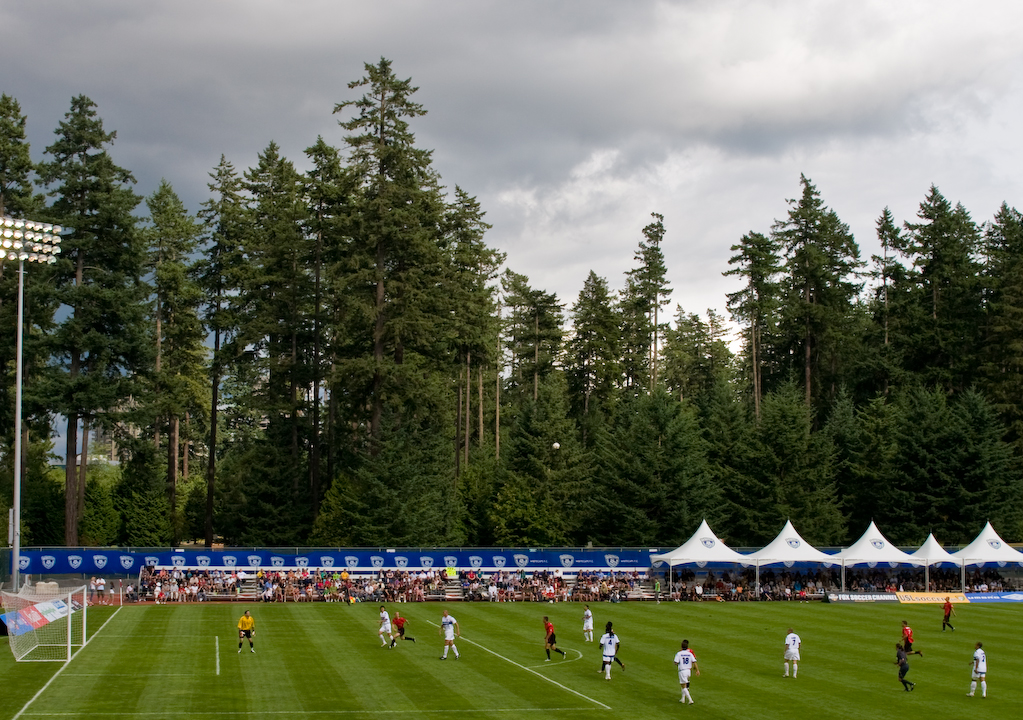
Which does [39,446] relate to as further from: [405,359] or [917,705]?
[917,705]

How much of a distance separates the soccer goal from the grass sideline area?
24.7 inches

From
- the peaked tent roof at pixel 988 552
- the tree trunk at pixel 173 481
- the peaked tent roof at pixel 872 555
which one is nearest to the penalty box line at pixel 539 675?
the peaked tent roof at pixel 872 555

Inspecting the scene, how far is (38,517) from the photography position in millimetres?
67750

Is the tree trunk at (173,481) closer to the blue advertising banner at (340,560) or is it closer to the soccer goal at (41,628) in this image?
the blue advertising banner at (340,560)

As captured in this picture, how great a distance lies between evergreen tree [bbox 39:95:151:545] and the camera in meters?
60.7

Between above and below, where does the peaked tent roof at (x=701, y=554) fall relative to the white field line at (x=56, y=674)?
above

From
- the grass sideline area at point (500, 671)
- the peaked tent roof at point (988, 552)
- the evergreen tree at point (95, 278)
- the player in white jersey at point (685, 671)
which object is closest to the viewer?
the grass sideline area at point (500, 671)

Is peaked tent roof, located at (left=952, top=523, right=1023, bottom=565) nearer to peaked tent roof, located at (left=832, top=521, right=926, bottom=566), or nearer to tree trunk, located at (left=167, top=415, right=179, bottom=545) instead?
peaked tent roof, located at (left=832, top=521, right=926, bottom=566)

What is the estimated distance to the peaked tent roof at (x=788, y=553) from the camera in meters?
51.0

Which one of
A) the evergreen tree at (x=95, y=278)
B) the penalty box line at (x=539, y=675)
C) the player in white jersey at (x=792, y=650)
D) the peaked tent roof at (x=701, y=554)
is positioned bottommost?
the penalty box line at (x=539, y=675)

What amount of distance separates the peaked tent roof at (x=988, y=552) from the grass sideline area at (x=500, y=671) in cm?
861

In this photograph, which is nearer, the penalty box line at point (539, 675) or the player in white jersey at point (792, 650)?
the penalty box line at point (539, 675)

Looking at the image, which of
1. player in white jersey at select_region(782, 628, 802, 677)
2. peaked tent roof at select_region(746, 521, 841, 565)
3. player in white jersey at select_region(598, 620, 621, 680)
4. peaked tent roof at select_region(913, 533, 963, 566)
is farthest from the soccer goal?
peaked tent roof at select_region(913, 533, 963, 566)

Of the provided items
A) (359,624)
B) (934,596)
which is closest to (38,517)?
(359,624)
